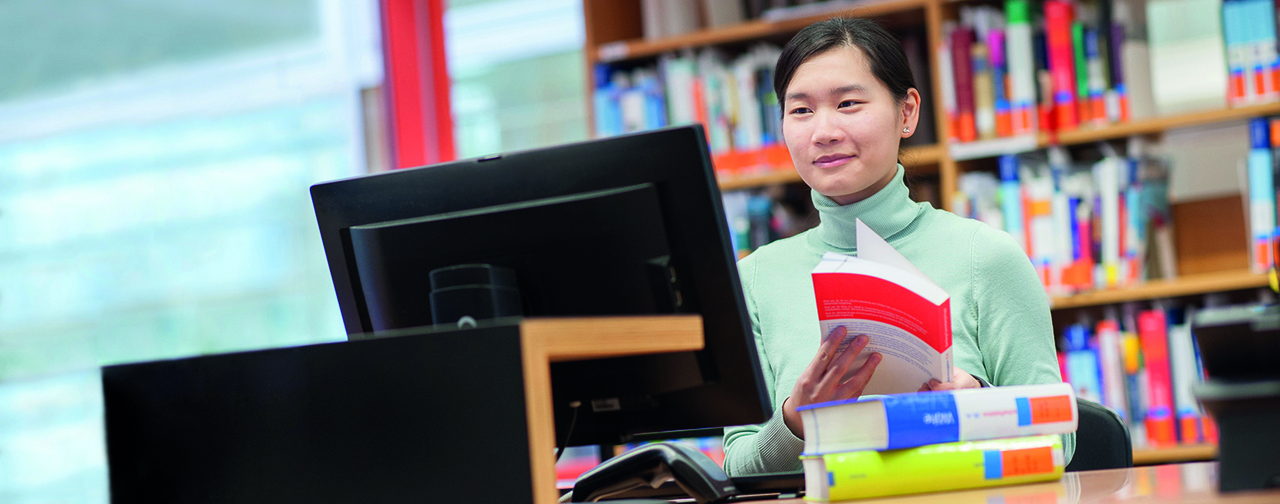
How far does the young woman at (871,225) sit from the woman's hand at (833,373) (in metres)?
0.20

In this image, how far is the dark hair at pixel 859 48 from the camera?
4.67ft

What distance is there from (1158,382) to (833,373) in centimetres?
178

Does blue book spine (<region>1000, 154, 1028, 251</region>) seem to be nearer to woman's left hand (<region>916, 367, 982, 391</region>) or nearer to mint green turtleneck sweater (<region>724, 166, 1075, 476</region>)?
mint green turtleneck sweater (<region>724, 166, 1075, 476</region>)

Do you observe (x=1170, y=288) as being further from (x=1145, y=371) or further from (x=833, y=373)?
(x=833, y=373)

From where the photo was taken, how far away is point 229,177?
3.42 meters

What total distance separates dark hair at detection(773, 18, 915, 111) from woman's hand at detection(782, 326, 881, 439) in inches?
21.2

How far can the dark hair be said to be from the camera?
142 cm

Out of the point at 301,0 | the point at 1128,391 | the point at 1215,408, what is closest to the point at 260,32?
the point at 301,0

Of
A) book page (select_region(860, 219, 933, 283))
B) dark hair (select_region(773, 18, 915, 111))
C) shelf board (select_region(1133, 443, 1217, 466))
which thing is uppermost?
dark hair (select_region(773, 18, 915, 111))

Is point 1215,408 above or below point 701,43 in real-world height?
below

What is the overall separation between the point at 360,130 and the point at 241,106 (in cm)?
39

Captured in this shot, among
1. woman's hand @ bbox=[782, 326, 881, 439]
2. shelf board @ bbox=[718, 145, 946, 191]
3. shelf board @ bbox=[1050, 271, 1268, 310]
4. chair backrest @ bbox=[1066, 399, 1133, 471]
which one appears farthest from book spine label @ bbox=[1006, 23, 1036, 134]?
woman's hand @ bbox=[782, 326, 881, 439]

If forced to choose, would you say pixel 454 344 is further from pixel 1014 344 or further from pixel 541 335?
pixel 1014 344

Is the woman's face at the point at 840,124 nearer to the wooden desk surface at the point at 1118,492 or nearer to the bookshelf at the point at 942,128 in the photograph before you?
the wooden desk surface at the point at 1118,492
